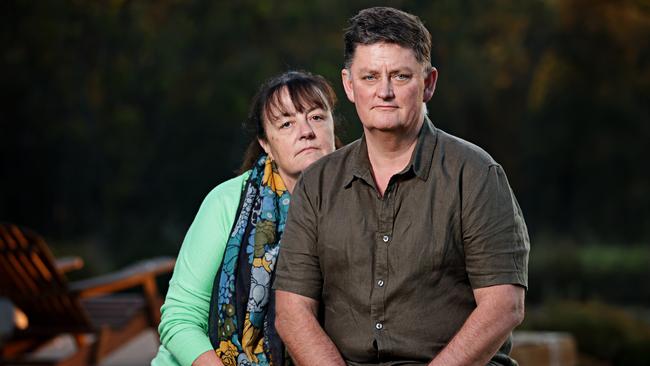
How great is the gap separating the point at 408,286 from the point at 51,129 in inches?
513

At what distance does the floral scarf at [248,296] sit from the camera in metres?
2.99

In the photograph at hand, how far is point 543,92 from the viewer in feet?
52.2

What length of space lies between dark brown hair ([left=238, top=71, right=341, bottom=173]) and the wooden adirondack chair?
2.92m

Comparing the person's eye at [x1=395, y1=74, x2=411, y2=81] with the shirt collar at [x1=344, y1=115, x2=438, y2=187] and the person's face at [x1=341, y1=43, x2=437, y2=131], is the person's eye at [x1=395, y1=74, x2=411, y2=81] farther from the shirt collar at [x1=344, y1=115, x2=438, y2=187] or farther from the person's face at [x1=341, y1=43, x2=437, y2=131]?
the shirt collar at [x1=344, y1=115, x2=438, y2=187]

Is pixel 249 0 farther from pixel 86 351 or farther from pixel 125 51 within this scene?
pixel 86 351

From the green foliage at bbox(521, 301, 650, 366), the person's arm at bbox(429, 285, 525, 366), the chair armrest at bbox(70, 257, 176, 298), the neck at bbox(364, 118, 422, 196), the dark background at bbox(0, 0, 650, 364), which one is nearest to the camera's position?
the person's arm at bbox(429, 285, 525, 366)

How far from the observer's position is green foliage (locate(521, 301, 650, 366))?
8633mm

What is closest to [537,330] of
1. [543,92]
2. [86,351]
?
[86,351]

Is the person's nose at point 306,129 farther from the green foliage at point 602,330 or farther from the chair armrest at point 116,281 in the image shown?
the green foliage at point 602,330

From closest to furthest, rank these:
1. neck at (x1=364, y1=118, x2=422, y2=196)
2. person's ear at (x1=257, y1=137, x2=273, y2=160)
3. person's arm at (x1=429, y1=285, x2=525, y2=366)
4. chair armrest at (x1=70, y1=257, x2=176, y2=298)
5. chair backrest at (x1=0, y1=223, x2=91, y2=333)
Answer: person's arm at (x1=429, y1=285, x2=525, y2=366) < neck at (x1=364, y1=118, x2=422, y2=196) < person's ear at (x1=257, y1=137, x2=273, y2=160) < chair backrest at (x1=0, y1=223, x2=91, y2=333) < chair armrest at (x1=70, y1=257, x2=176, y2=298)

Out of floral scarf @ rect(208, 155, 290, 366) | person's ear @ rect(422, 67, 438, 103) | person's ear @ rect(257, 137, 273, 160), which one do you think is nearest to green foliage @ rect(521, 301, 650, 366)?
person's ear @ rect(257, 137, 273, 160)

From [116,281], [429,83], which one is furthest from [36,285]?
[429,83]

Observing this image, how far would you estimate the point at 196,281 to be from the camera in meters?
3.05

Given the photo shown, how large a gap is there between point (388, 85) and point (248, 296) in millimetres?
692
